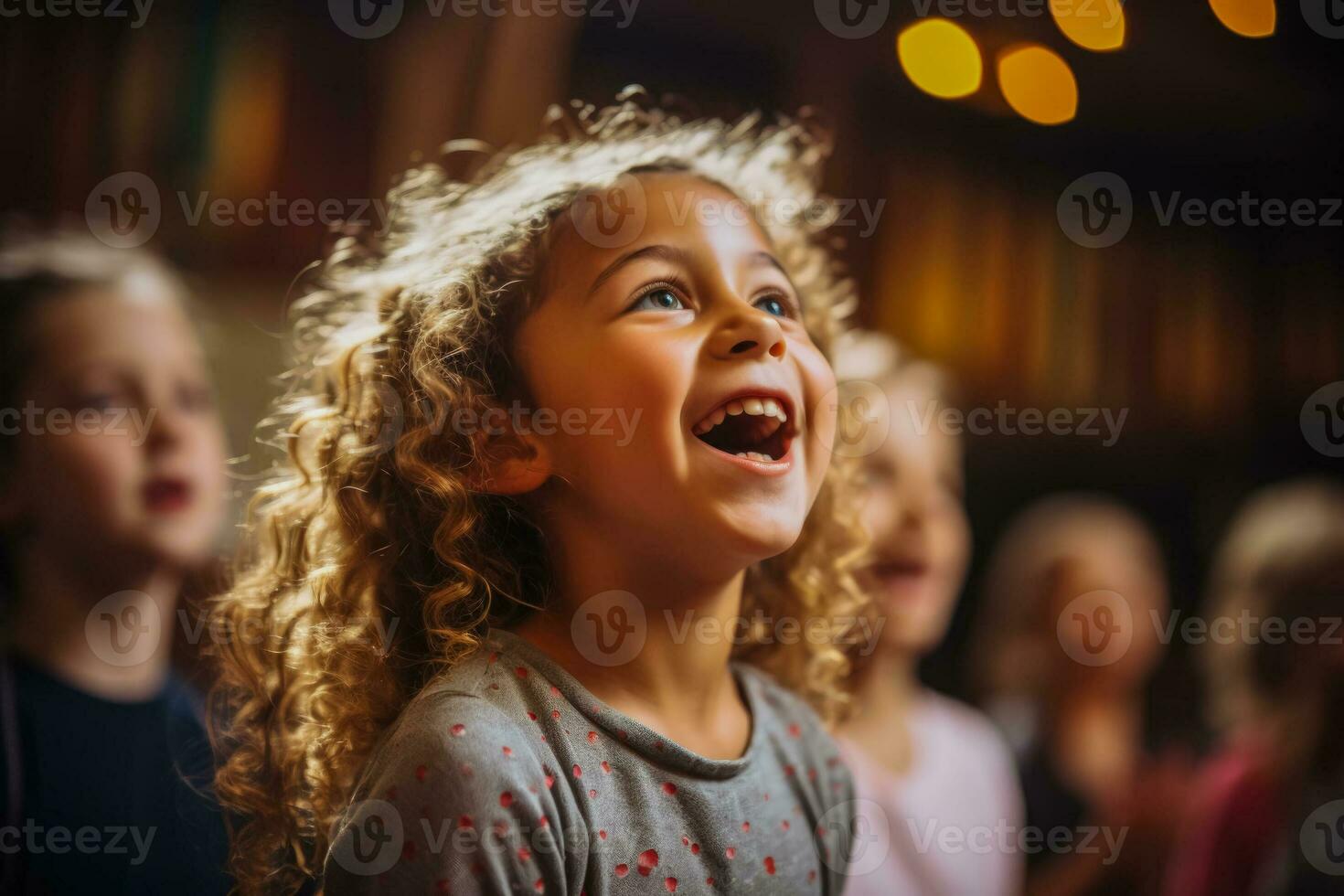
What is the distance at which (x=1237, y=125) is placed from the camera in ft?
4.75

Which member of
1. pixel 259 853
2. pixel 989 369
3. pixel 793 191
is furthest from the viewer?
pixel 989 369

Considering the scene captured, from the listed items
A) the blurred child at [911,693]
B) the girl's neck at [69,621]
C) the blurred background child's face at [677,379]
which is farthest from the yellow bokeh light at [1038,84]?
the girl's neck at [69,621]

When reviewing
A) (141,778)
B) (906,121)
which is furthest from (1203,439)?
(141,778)

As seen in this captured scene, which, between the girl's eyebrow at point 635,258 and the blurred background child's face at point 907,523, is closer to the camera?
the girl's eyebrow at point 635,258

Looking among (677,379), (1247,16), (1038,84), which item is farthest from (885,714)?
(1247,16)

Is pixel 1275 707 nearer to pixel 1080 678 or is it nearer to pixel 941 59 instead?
pixel 1080 678

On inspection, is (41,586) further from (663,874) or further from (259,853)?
(663,874)

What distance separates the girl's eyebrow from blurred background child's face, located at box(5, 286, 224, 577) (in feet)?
1.33

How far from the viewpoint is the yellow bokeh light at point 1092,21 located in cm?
122

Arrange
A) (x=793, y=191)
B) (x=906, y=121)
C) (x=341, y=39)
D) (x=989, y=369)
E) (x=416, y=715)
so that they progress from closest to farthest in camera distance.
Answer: (x=416, y=715) → (x=793, y=191) → (x=341, y=39) → (x=906, y=121) → (x=989, y=369)

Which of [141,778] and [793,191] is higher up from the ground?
[793,191]

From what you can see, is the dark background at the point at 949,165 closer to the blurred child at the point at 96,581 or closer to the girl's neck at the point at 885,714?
the blurred child at the point at 96,581

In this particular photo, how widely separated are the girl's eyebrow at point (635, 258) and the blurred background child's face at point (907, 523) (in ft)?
1.79

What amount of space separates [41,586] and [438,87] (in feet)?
2.07
